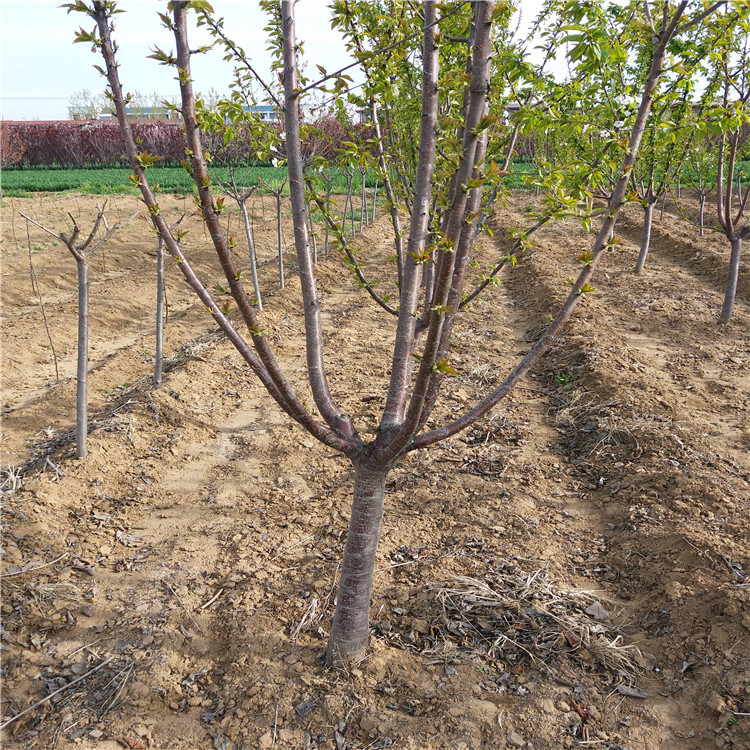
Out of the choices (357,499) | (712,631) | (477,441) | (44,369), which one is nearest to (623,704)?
(712,631)

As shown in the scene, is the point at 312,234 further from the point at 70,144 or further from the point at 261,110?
the point at 70,144

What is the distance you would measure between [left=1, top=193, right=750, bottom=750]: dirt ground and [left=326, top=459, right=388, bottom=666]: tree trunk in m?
0.13

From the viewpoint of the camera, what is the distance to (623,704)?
2.66 metres

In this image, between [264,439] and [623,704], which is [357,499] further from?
[264,439]

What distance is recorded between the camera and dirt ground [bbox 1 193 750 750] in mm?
2629

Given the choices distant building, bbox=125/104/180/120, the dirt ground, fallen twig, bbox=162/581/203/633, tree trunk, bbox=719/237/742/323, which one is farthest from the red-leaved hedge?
fallen twig, bbox=162/581/203/633

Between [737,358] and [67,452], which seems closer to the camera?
[67,452]

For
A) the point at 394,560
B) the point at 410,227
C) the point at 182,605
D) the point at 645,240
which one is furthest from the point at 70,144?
the point at 410,227

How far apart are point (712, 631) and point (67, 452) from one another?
186 inches

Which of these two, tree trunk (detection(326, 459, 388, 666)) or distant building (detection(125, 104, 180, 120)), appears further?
tree trunk (detection(326, 459, 388, 666))

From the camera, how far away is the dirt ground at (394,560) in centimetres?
263

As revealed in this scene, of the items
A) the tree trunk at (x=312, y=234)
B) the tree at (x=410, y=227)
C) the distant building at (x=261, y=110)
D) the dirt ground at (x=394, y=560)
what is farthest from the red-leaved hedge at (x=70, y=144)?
the tree at (x=410, y=227)

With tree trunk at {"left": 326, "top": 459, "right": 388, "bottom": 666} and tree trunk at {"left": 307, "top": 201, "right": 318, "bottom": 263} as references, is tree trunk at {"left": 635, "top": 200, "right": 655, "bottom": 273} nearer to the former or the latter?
tree trunk at {"left": 307, "top": 201, "right": 318, "bottom": 263}

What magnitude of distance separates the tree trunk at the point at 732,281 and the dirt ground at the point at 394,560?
888mm
